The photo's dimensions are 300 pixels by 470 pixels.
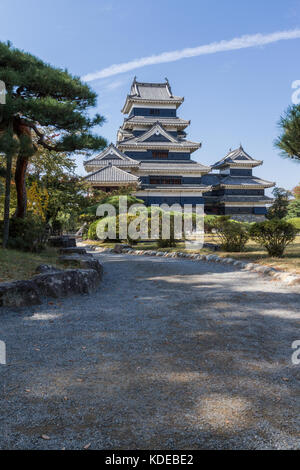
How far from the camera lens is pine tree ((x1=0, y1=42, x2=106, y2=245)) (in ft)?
22.7

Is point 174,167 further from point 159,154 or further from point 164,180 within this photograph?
point 159,154

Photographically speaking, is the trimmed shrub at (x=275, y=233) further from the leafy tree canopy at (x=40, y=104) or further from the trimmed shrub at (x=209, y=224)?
the leafy tree canopy at (x=40, y=104)

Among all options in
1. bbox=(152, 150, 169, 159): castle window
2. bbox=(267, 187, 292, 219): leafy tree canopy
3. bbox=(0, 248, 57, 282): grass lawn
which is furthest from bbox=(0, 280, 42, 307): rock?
bbox=(267, 187, 292, 219): leafy tree canopy

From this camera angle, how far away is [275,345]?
2914mm

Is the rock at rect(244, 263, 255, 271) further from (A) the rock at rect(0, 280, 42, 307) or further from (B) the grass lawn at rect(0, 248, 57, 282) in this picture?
(A) the rock at rect(0, 280, 42, 307)

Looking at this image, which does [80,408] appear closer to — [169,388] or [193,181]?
[169,388]

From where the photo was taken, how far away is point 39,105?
6.99 m

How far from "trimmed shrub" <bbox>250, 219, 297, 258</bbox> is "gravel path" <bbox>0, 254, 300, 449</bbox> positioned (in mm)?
4289

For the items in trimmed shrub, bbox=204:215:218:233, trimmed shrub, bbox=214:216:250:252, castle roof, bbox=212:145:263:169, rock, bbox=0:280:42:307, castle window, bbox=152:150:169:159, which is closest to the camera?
rock, bbox=0:280:42:307

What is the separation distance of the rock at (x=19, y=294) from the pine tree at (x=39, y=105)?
134 inches

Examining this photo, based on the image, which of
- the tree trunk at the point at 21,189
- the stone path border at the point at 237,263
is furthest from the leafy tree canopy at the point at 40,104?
the stone path border at the point at 237,263

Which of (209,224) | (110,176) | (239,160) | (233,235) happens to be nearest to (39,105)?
(233,235)

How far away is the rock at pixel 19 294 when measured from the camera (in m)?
4.18
